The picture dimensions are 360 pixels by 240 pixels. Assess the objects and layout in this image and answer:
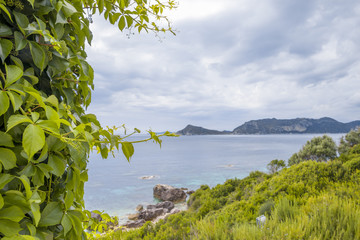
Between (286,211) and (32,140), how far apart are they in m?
4.04

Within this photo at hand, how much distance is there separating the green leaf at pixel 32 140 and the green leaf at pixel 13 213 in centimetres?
31

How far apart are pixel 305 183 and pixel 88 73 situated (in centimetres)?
622

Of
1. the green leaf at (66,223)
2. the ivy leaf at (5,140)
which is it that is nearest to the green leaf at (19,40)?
the ivy leaf at (5,140)

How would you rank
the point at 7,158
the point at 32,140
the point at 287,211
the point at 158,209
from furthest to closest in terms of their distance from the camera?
1. the point at 158,209
2. the point at 287,211
3. the point at 7,158
4. the point at 32,140

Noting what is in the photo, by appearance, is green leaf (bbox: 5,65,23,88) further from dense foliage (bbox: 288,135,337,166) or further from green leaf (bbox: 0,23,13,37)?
dense foliage (bbox: 288,135,337,166)

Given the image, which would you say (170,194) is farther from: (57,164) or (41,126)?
(41,126)

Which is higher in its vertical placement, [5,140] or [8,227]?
[5,140]

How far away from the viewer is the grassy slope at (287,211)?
9.22 ft

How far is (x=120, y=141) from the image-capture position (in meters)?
0.99

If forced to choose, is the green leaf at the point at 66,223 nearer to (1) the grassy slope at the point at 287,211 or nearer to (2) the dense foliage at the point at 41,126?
(2) the dense foliage at the point at 41,126

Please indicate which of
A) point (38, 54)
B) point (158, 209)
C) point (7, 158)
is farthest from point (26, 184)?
point (158, 209)

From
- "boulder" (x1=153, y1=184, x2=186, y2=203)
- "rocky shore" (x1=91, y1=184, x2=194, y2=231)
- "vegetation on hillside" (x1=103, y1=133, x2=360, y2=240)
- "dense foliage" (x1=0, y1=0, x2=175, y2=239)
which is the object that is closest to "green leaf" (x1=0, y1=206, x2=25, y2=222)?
"dense foliage" (x1=0, y1=0, x2=175, y2=239)

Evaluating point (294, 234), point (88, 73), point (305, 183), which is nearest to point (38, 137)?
point (88, 73)

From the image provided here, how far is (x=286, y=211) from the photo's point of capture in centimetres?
371
